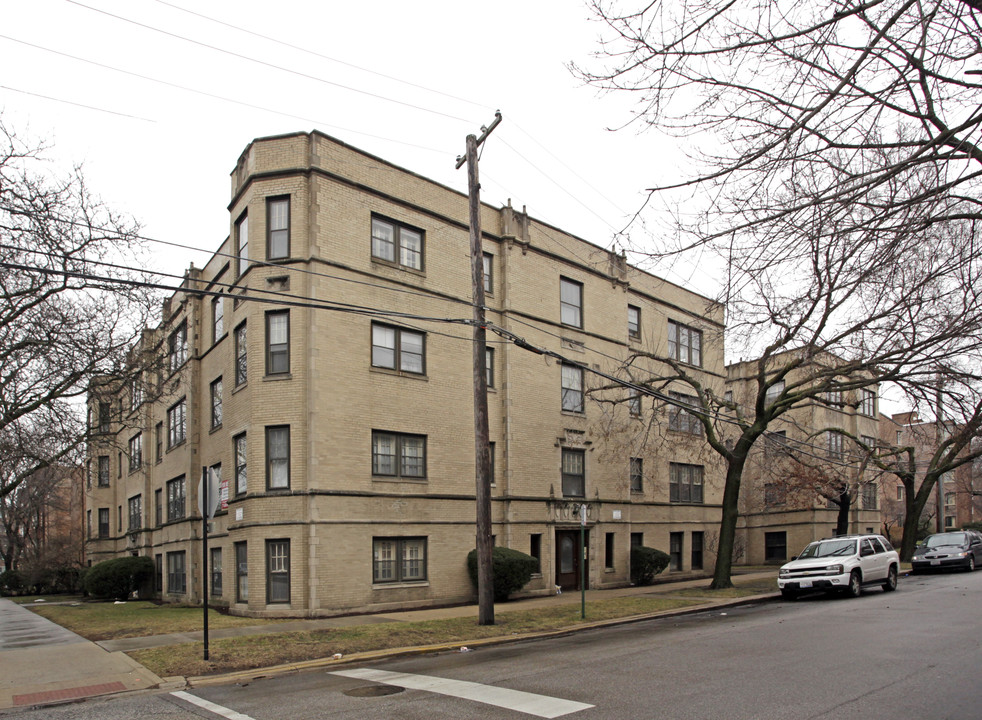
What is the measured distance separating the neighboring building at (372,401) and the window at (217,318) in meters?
0.12

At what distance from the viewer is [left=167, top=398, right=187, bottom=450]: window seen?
2888cm

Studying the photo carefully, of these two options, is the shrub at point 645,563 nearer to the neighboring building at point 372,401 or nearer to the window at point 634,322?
the neighboring building at point 372,401

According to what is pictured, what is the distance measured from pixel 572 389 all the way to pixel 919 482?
142 ft

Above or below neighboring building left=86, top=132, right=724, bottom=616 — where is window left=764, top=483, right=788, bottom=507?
below

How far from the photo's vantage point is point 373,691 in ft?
33.5

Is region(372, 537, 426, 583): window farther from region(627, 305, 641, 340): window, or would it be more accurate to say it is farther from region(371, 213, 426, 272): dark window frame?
region(627, 305, 641, 340): window

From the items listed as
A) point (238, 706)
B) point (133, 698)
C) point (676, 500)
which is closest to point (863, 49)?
point (238, 706)

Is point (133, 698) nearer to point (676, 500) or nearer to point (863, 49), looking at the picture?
point (863, 49)

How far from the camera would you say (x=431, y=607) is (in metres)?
22.1

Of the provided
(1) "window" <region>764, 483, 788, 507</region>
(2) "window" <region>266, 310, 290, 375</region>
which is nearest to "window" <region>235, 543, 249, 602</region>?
(2) "window" <region>266, 310, 290, 375</region>

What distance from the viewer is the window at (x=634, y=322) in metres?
32.6

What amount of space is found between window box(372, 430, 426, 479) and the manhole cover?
11553 millimetres

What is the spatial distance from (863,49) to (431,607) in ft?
61.6

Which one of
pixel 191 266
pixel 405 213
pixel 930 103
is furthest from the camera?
pixel 191 266
